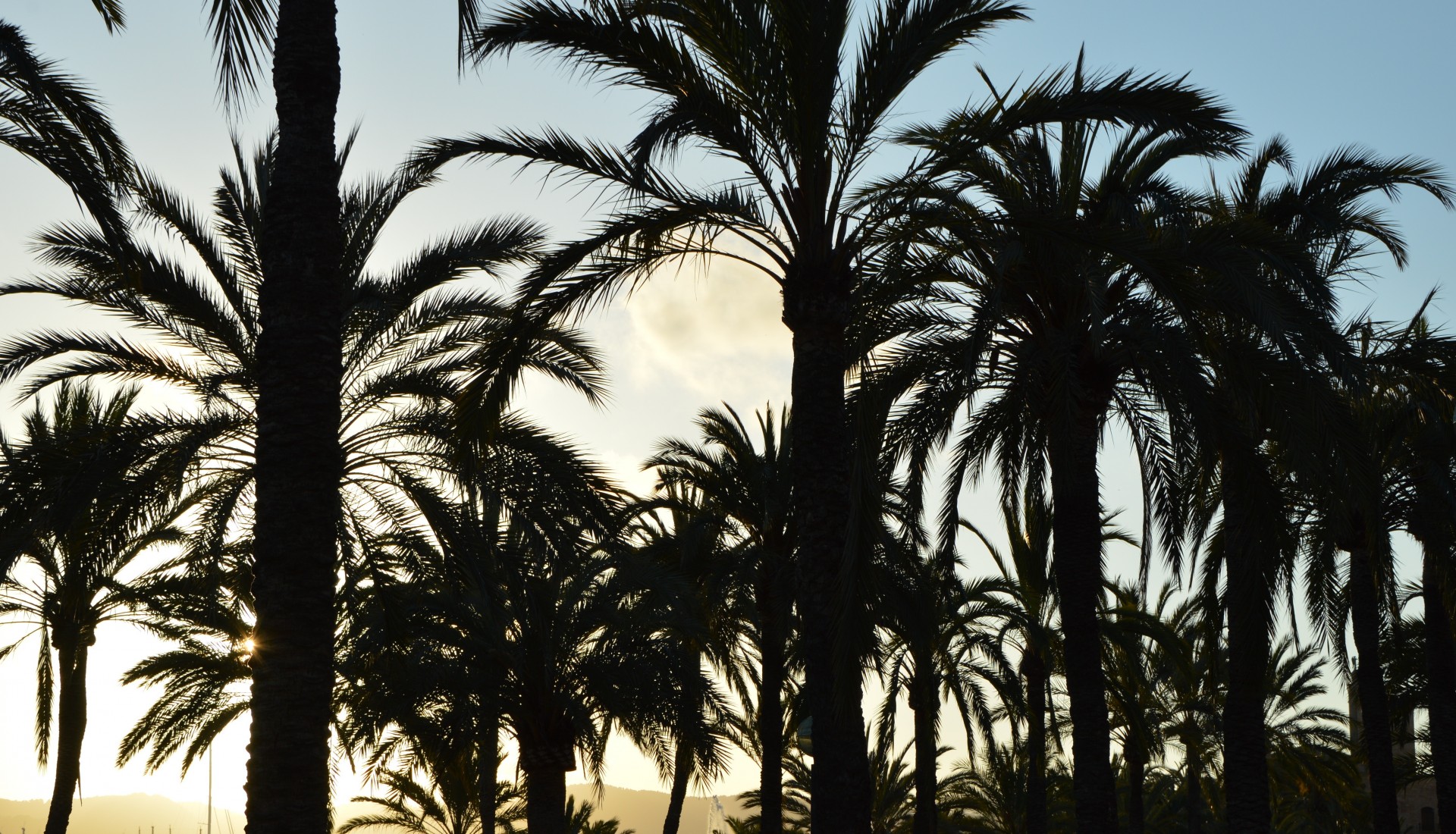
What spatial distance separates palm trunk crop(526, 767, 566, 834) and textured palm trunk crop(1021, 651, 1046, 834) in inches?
345

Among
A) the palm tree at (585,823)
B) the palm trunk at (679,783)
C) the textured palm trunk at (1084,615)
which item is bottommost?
the palm tree at (585,823)

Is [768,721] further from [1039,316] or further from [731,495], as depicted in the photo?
[1039,316]

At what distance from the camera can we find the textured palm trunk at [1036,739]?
82.4 ft

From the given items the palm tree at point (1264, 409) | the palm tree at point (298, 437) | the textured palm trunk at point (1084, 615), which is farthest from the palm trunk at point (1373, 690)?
the palm tree at point (298, 437)

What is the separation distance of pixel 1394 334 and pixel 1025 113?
9.43m

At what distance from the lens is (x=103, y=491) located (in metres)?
14.0

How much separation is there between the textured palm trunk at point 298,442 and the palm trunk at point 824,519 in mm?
4050

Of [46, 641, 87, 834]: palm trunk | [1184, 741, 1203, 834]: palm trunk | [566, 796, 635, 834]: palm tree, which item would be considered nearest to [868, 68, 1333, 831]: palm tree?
[46, 641, 87, 834]: palm trunk

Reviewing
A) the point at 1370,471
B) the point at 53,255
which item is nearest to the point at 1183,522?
the point at 1370,471

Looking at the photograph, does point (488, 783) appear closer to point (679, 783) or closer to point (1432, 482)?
point (679, 783)

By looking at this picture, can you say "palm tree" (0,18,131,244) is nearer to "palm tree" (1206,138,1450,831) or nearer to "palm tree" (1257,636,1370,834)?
"palm tree" (1206,138,1450,831)

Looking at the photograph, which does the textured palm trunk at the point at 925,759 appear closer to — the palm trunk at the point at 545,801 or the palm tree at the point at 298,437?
the palm trunk at the point at 545,801

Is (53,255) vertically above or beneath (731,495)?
above

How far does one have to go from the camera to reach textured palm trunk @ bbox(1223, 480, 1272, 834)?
12078mm
